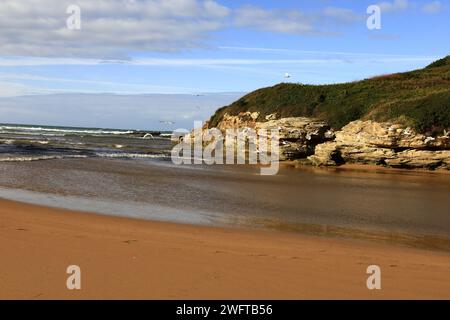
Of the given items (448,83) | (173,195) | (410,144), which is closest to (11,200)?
(173,195)

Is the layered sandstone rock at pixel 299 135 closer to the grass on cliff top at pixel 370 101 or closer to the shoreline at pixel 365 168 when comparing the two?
the shoreline at pixel 365 168

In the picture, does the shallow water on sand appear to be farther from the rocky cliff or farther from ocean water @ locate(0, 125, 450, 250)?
the rocky cliff

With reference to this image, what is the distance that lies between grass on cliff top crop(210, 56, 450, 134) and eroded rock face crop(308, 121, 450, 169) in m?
0.82

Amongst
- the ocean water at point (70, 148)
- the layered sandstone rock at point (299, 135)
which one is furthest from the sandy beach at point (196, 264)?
the layered sandstone rock at point (299, 135)

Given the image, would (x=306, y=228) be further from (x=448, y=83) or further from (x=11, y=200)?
(x=448, y=83)

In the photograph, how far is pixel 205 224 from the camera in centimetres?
1134

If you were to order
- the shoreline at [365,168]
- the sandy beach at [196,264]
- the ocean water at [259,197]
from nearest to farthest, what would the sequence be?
the sandy beach at [196,264]
the ocean water at [259,197]
the shoreline at [365,168]

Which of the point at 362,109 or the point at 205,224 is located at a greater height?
the point at 362,109

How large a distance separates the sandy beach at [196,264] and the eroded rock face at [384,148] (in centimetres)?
2069

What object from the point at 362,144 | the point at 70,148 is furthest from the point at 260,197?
the point at 70,148

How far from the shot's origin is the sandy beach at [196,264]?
5836 millimetres

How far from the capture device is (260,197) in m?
17.0
